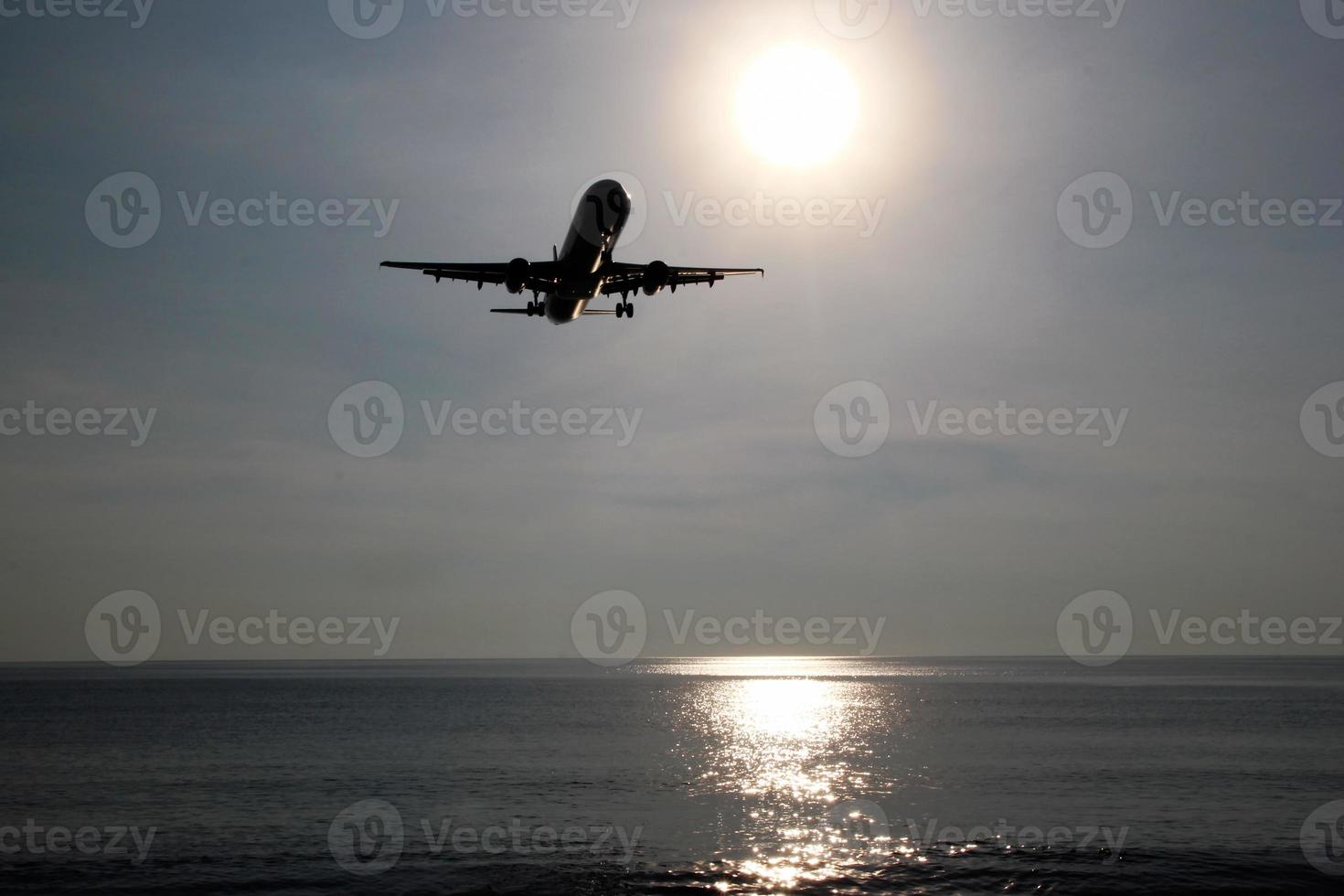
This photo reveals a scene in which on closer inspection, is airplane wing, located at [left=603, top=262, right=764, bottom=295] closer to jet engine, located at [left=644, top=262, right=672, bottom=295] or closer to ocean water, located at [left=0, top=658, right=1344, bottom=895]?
jet engine, located at [left=644, top=262, right=672, bottom=295]

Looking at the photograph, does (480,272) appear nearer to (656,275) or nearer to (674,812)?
(656,275)

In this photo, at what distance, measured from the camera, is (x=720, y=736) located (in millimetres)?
134750

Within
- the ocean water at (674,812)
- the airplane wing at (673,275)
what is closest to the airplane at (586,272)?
the airplane wing at (673,275)

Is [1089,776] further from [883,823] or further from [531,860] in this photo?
[531,860]

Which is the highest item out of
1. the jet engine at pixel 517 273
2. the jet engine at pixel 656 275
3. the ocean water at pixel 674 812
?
the jet engine at pixel 656 275

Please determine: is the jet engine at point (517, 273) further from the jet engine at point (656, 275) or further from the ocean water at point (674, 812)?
the ocean water at point (674, 812)

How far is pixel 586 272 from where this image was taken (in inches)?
2474

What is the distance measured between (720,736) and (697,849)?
7830 cm

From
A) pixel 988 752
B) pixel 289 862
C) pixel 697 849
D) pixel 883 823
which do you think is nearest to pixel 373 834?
pixel 289 862

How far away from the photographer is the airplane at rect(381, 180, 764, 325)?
6028 cm

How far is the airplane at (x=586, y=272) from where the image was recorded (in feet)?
198

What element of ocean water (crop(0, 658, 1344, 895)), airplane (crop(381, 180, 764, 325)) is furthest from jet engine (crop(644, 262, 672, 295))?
ocean water (crop(0, 658, 1344, 895))

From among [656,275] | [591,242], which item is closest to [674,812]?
[656,275]

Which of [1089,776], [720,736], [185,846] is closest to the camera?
[185,846]
